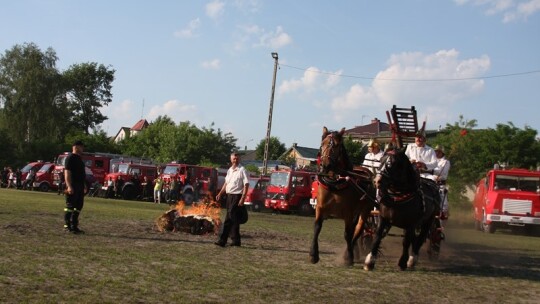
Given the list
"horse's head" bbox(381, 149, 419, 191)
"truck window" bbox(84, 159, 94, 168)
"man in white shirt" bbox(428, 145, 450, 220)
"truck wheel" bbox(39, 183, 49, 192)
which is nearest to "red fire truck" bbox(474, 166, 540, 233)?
"man in white shirt" bbox(428, 145, 450, 220)

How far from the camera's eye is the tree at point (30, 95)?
62.1 metres

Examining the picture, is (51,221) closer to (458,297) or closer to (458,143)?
(458,297)

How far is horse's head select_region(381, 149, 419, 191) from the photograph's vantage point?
9.72 metres

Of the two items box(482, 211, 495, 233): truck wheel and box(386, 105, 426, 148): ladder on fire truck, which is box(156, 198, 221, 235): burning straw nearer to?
box(386, 105, 426, 148): ladder on fire truck

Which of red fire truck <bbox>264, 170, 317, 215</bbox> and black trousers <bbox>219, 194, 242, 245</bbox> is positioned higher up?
red fire truck <bbox>264, 170, 317, 215</bbox>

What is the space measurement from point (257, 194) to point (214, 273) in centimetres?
2617

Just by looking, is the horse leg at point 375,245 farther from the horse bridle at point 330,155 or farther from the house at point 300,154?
the house at point 300,154

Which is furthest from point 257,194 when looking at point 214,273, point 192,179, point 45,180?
point 214,273

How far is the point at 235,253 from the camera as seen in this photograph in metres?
11.2

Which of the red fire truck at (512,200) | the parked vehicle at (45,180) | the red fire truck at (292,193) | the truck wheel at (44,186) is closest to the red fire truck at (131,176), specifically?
the parked vehicle at (45,180)

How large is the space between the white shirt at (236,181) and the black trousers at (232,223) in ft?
0.40

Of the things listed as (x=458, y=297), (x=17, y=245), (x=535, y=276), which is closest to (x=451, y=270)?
(x=535, y=276)

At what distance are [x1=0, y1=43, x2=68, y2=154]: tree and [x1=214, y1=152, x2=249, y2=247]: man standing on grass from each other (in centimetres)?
5369

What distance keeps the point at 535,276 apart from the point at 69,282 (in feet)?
26.8
